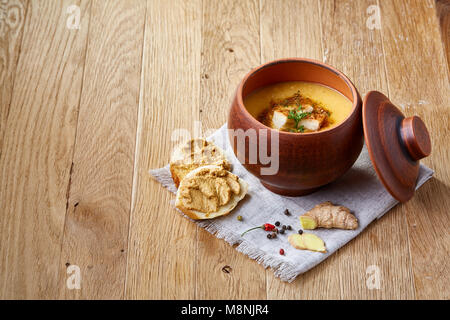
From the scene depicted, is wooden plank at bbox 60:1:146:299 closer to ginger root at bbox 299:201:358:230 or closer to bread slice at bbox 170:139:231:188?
→ bread slice at bbox 170:139:231:188

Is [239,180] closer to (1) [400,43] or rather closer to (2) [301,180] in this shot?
(2) [301,180]

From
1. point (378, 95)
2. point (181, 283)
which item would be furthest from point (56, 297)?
point (378, 95)

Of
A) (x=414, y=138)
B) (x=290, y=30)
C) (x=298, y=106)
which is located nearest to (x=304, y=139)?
(x=298, y=106)

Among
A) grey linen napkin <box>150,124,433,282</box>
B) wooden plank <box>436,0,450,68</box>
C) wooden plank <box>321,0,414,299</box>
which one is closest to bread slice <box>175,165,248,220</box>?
grey linen napkin <box>150,124,433,282</box>

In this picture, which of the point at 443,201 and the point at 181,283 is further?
the point at 443,201

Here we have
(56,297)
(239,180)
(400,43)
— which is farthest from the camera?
(400,43)

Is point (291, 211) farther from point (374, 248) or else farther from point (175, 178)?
point (175, 178)
